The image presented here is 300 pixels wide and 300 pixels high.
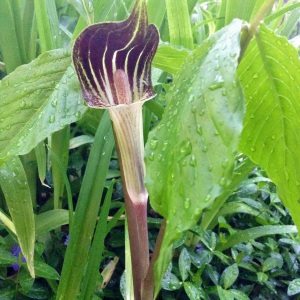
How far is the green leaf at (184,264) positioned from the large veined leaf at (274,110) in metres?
0.24

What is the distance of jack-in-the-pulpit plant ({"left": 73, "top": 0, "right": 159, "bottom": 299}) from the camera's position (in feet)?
1.09

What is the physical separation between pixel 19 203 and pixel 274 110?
34 cm

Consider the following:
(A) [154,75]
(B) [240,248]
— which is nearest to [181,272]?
(B) [240,248]

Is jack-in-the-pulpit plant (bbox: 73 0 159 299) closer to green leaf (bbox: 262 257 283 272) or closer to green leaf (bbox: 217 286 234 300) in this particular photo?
green leaf (bbox: 217 286 234 300)

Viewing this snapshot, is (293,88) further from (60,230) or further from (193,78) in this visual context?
(60,230)

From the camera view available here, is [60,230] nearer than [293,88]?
No

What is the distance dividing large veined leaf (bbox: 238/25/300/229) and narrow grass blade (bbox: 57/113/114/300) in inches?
8.7

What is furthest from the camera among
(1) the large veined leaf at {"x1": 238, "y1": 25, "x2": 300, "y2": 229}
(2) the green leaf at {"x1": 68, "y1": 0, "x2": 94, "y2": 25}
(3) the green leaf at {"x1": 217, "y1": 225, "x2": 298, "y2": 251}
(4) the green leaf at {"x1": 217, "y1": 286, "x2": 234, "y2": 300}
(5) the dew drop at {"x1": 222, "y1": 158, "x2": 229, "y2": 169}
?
(3) the green leaf at {"x1": 217, "y1": 225, "x2": 298, "y2": 251}

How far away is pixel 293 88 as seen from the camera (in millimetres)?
310

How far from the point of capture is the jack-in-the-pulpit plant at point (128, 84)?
333mm

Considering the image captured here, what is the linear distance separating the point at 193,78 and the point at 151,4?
1.23 ft

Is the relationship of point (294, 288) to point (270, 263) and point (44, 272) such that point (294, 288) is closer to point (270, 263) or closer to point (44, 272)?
point (270, 263)

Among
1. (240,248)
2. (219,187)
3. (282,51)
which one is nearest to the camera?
(219,187)

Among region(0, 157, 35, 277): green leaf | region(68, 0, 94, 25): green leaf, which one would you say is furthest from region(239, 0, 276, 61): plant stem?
region(0, 157, 35, 277): green leaf
